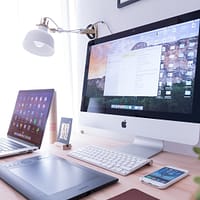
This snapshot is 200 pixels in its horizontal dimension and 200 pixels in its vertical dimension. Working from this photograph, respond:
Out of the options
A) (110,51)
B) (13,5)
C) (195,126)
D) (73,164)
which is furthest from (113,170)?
(13,5)

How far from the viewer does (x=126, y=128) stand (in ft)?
2.80

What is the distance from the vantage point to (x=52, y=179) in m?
0.60

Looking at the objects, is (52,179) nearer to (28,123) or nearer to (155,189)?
(155,189)

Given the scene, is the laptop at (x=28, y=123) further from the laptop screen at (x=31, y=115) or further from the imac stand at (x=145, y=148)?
the imac stand at (x=145, y=148)

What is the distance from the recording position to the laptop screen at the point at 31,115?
955mm

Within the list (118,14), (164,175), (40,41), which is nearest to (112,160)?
(164,175)

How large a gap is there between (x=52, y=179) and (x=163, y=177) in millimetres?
287

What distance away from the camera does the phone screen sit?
59cm

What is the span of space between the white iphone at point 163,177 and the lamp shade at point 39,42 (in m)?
0.78

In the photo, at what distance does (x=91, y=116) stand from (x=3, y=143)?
1.29 ft

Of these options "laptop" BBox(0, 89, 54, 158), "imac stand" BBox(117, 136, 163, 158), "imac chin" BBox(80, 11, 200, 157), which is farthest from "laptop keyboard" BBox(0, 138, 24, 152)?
"imac stand" BBox(117, 136, 163, 158)

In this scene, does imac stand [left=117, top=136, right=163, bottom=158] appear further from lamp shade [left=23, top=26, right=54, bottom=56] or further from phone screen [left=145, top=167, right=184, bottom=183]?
lamp shade [left=23, top=26, right=54, bottom=56]

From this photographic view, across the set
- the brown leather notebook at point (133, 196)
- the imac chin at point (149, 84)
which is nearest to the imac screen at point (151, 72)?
the imac chin at point (149, 84)

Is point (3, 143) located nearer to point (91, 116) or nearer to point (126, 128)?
point (91, 116)
